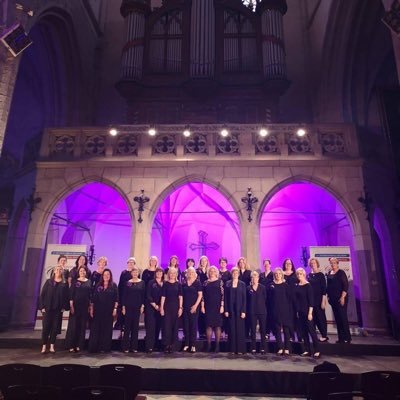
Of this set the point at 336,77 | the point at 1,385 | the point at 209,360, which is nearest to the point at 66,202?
the point at 209,360

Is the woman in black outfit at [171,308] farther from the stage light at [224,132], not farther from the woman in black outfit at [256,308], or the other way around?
the stage light at [224,132]

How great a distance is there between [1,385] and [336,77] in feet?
34.1

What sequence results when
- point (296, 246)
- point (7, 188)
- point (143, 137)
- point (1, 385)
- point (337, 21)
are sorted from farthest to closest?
point (296, 246) < point (7, 188) < point (337, 21) < point (143, 137) < point (1, 385)

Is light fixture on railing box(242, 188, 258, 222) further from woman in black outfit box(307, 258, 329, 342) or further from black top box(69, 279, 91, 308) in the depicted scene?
black top box(69, 279, 91, 308)

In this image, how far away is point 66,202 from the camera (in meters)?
10.1

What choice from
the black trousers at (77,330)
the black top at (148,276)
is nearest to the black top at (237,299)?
the black top at (148,276)

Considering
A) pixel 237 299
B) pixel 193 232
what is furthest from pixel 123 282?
pixel 193 232

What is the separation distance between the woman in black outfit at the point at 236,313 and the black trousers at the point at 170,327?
82cm

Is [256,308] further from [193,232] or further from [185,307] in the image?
[193,232]

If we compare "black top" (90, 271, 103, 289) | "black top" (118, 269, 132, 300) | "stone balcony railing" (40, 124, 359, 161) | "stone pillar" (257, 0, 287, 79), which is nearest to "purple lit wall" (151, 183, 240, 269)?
"stone balcony railing" (40, 124, 359, 161)

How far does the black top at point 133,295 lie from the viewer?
528cm

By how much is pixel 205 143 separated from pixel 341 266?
4.09m

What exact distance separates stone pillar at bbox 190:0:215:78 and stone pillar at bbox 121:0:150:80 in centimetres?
155

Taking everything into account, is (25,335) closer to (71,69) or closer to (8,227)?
(8,227)
